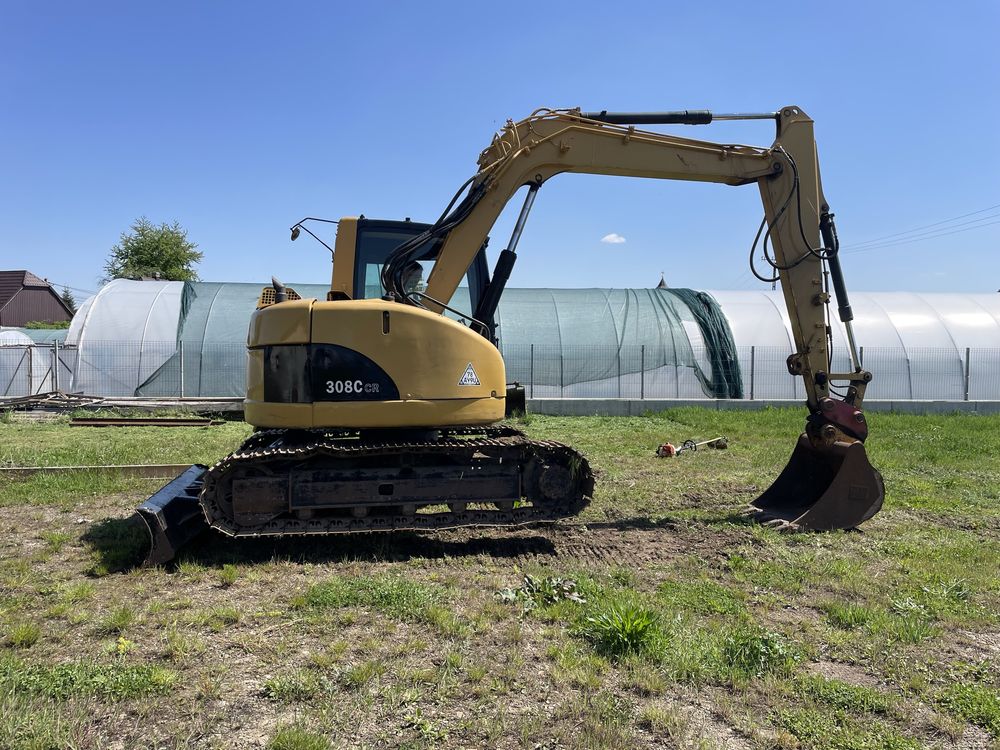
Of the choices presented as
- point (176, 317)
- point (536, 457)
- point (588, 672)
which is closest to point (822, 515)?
point (536, 457)

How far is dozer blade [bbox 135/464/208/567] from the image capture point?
5.54 m

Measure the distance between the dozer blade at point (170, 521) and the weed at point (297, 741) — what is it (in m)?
2.98

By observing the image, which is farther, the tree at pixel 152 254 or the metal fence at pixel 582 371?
the tree at pixel 152 254

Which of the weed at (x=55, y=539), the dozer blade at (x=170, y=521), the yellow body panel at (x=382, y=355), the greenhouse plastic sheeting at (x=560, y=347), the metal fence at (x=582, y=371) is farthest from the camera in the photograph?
the greenhouse plastic sheeting at (x=560, y=347)

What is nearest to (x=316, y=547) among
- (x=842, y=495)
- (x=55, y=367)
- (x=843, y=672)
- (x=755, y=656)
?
(x=755, y=656)

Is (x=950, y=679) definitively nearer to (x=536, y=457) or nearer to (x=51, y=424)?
(x=536, y=457)

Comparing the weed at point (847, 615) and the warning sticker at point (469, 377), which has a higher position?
the warning sticker at point (469, 377)

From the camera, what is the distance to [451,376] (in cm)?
613

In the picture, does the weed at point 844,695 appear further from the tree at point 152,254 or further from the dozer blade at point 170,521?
the tree at point 152,254

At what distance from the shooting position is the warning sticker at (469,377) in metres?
6.18

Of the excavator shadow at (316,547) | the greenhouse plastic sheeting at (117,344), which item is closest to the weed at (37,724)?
the excavator shadow at (316,547)

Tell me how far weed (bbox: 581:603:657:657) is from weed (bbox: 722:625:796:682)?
463mm

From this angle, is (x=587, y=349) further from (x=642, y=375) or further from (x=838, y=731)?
(x=838, y=731)

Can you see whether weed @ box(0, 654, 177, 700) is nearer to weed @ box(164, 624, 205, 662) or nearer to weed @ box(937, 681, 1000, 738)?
weed @ box(164, 624, 205, 662)
